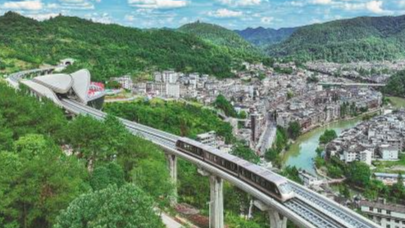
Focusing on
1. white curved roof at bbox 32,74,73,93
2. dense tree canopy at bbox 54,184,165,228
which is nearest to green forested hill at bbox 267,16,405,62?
white curved roof at bbox 32,74,73,93

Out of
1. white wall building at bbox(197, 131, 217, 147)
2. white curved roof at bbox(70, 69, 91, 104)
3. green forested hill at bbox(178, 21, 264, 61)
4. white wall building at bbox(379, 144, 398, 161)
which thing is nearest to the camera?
white wall building at bbox(197, 131, 217, 147)

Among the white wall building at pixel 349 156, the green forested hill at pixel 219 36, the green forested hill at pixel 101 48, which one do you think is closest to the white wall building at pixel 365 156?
the white wall building at pixel 349 156

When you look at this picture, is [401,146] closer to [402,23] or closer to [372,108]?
[372,108]

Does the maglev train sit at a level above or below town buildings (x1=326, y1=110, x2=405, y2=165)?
above

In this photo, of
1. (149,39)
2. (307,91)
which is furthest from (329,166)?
(149,39)

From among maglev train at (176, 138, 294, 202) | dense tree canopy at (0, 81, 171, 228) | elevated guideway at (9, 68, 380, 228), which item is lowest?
elevated guideway at (9, 68, 380, 228)

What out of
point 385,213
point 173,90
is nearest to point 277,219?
point 385,213

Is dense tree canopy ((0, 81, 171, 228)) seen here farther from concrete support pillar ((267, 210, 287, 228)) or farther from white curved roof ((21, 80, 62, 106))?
white curved roof ((21, 80, 62, 106))

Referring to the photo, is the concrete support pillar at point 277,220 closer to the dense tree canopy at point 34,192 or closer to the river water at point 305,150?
the dense tree canopy at point 34,192
